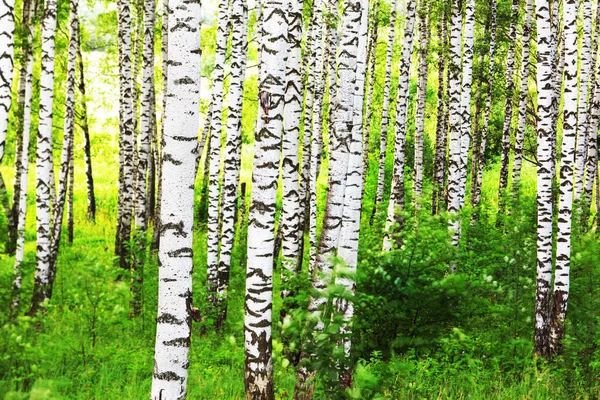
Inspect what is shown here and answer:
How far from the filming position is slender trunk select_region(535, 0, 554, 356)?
8.15 metres

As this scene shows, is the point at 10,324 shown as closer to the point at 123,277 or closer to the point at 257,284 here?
the point at 257,284

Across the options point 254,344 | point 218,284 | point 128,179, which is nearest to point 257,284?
point 254,344

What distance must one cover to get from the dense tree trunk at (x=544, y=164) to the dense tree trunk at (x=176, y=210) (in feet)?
19.2

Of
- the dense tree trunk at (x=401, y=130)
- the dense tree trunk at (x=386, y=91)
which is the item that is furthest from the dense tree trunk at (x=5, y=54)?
the dense tree trunk at (x=386, y=91)

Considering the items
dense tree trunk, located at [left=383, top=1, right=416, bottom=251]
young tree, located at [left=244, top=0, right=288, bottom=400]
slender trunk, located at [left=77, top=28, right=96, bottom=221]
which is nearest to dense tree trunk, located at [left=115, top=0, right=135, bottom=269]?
slender trunk, located at [left=77, top=28, right=96, bottom=221]

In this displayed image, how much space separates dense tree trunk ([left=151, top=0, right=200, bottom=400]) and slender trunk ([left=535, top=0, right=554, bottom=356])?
5.86m

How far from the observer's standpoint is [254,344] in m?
5.55

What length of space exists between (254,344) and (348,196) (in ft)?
7.10

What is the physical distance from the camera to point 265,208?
5.53 metres

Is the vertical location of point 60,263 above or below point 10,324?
below

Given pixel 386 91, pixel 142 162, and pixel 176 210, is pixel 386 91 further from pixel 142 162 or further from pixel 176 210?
pixel 176 210

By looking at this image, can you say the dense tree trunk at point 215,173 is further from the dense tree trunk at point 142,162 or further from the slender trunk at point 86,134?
the slender trunk at point 86,134

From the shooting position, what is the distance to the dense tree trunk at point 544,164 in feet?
26.7

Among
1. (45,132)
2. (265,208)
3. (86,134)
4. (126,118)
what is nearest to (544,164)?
(265,208)
